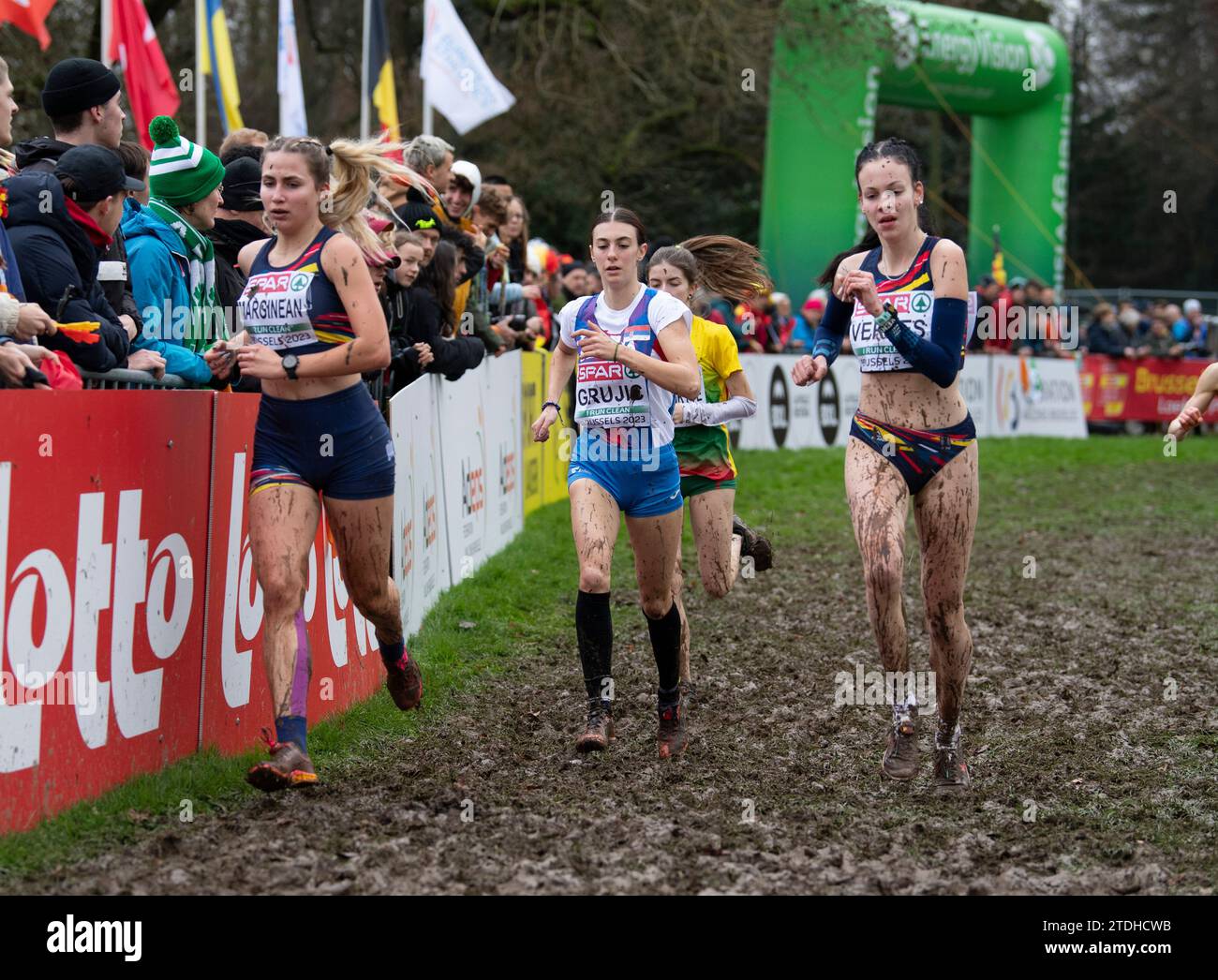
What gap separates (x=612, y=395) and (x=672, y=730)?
4.70 ft

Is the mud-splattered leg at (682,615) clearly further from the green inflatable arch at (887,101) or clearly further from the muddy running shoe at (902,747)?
the green inflatable arch at (887,101)

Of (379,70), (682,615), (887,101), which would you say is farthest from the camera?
(887,101)

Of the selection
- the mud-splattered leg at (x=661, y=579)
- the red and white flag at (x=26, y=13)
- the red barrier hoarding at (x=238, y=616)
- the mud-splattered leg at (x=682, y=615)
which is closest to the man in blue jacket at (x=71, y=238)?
the red barrier hoarding at (x=238, y=616)

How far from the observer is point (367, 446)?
590 centimetres

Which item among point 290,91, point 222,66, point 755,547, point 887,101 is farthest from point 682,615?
point 887,101

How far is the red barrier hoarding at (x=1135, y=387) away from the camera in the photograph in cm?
2992

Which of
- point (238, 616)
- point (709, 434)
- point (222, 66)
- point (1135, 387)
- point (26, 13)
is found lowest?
point (238, 616)

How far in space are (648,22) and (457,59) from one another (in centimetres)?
746

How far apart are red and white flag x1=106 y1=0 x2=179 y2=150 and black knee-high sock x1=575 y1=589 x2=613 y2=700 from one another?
8353mm

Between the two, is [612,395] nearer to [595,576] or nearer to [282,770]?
[595,576]

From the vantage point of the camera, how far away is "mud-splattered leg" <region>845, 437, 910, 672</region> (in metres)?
5.93

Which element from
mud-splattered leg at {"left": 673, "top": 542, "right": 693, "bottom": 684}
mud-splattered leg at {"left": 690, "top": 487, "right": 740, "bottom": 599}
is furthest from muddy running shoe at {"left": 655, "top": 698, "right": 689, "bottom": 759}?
mud-splattered leg at {"left": 690, "top": 487, "right": 740, "bottom": 599}

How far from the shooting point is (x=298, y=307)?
18.8 ft
